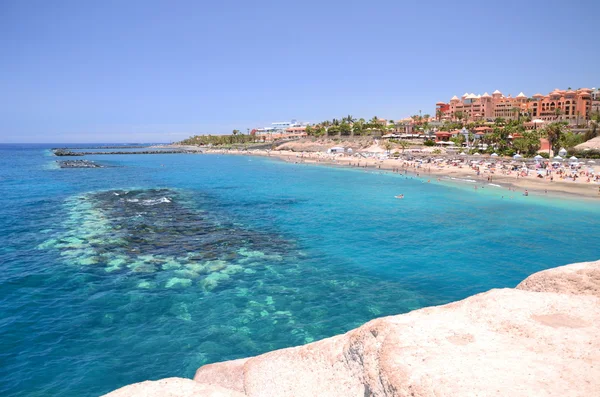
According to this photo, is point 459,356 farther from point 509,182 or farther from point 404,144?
point 404,144

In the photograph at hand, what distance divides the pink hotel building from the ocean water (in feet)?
292

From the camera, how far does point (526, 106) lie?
124 m

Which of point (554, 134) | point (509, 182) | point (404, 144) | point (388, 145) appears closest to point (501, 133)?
point (554, 134)

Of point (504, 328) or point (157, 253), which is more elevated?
point (504, 328)

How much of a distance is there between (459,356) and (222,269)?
1455 centimetres

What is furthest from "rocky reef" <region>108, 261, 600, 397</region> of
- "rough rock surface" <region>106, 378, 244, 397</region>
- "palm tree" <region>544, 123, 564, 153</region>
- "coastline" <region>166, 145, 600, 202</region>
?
"palm tree" <region>544, 123, 564, 153</region>

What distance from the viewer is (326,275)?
18.6 m

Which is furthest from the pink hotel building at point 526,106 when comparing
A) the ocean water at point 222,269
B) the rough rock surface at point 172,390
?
the rough rock surface at point 172,390

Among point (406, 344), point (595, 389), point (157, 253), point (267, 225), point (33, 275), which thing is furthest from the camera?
point (267, 225)

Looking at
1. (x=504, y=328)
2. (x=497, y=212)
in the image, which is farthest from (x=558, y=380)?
(x=497, y=212)

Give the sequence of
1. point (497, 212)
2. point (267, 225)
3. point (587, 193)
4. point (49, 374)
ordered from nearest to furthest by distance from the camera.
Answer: point (49, 374) < point (267, 225) < point (497, 212) < point (587, 193)

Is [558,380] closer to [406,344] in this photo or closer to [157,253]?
[406,344]

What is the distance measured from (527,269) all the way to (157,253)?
19.8 m

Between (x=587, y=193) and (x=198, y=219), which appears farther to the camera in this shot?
(x=587, y=193)
